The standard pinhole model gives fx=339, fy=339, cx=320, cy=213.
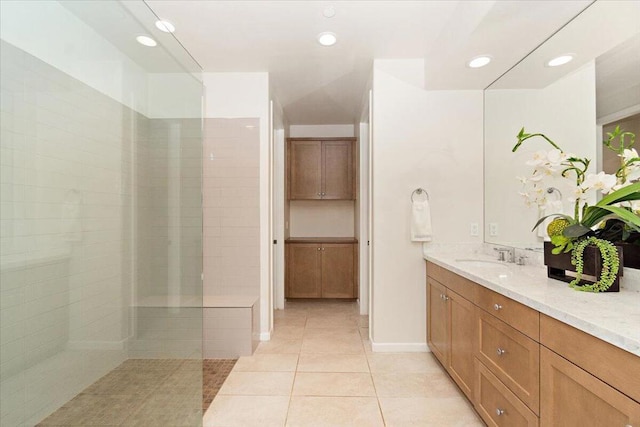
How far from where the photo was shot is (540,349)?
4.33 ft

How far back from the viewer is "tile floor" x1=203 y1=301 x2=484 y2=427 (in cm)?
198

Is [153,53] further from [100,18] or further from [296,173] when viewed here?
[296,173]

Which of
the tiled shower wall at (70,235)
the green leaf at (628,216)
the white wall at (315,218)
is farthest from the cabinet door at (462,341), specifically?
the white wall at (315,218)

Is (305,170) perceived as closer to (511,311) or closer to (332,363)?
(332,363)

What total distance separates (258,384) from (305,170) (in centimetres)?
307

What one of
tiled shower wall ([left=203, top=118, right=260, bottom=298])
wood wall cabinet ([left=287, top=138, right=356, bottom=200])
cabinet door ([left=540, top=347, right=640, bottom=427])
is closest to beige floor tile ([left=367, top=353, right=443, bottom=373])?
tiled shower wall ([left=203, top=118, right=260, bottom=298])

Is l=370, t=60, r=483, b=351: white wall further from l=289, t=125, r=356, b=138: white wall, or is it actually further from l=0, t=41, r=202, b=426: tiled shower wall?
l=289, t=125, r=356, b=138: white wall

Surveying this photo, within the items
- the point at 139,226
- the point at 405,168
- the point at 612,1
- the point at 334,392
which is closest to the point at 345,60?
the point at 405,168

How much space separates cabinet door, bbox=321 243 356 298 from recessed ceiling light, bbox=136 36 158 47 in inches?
135

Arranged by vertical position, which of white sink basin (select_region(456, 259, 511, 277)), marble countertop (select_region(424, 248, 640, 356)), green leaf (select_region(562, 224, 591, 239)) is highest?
green leaf (select_region(562, 224, 591, 239))

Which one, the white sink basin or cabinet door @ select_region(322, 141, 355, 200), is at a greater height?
cabinet door @ select_region(322, 141, 355, 200)

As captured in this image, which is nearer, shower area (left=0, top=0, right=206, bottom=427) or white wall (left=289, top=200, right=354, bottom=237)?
shower area (left=0, top=0, right=206, bottom=427)

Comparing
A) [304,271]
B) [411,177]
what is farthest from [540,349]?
[304,271]

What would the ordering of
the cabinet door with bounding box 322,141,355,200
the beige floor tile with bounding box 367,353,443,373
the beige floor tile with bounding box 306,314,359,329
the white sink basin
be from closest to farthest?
the white sink basin → the beige floor tile with bounding box 367,353,443,373 → the beige floor tile with bounding box 306,314,359,329 → the cabinet door with bounding box 322,141,355,200
